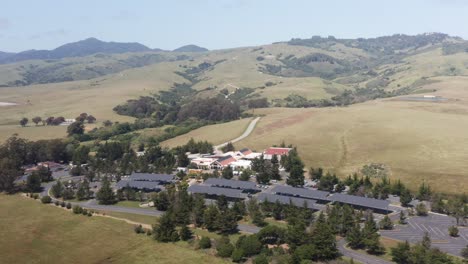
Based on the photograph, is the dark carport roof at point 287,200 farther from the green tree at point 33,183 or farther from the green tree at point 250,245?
the green tree at point 33,183

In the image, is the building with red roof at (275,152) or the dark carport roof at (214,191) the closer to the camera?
the dark carport roof at (214,191)

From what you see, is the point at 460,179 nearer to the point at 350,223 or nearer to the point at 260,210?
the point at 350,223

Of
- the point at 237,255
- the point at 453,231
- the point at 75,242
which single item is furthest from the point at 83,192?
the point at 453,231

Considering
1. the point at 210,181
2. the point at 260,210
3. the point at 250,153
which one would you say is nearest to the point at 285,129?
the point at 250,153

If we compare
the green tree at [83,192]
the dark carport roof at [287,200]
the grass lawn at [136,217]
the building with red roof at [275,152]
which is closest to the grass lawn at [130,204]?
the grass lawn at [136,217]

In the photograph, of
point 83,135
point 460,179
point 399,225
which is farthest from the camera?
point 83,135

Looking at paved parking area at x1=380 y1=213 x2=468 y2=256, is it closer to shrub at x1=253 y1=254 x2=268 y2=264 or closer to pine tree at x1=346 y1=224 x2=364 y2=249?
pine tree at x1=346 y1=224 x2=364 y2=249
